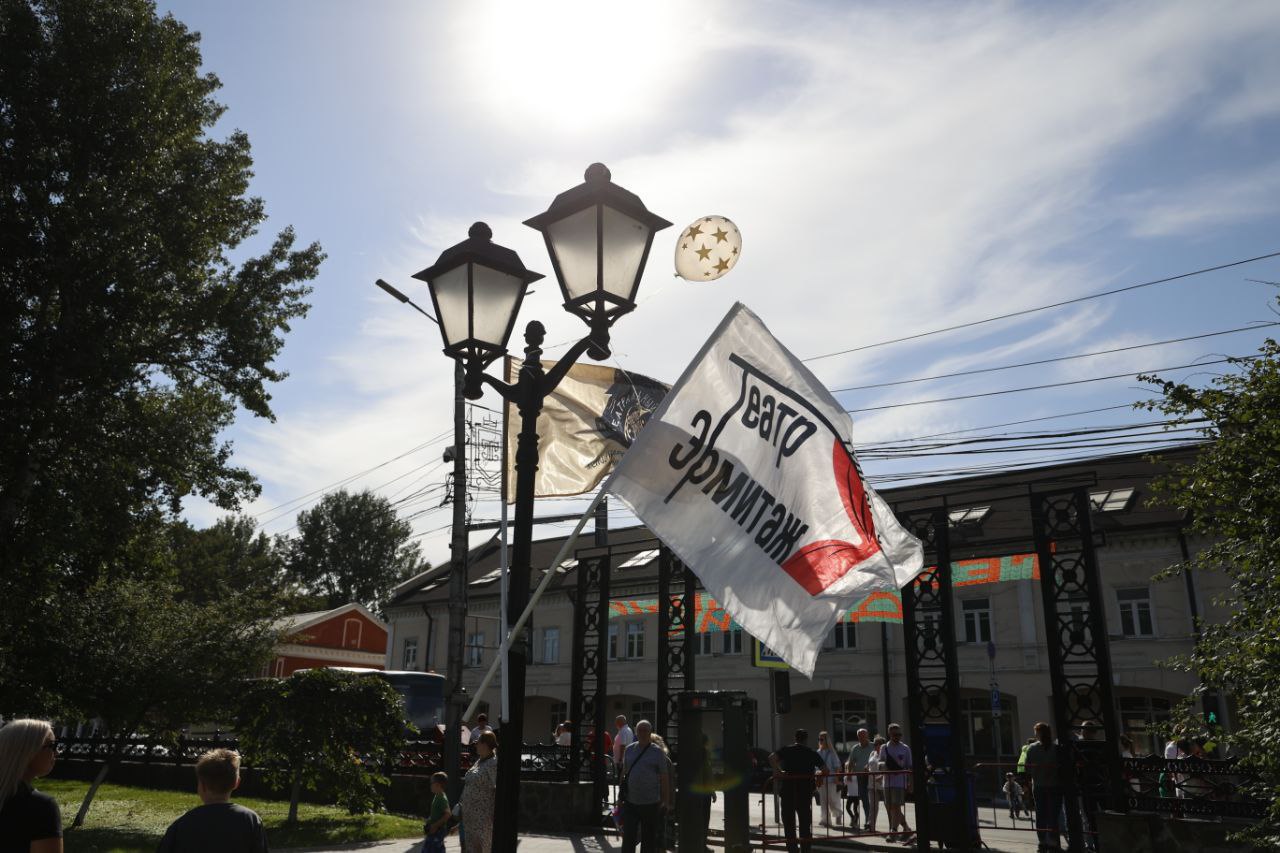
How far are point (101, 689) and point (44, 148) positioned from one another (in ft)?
36.2

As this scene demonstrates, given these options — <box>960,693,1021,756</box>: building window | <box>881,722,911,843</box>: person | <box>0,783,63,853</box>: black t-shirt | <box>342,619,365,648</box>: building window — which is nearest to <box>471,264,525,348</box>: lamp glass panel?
<box>0,783,63,853</box>: black t-shirt

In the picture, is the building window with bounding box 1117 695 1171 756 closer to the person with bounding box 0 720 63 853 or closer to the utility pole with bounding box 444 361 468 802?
the utility pole with bounding box 444 361 468 802

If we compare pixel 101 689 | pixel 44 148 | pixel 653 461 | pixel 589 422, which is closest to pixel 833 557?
pixel 653 461

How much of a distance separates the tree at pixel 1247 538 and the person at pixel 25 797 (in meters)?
8.23

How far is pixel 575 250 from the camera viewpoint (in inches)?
245

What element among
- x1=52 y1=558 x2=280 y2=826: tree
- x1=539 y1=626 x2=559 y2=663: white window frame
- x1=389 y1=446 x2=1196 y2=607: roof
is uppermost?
x1=389 y1=446 x2=1196 y2=607: roof

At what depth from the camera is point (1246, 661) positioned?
805 cm

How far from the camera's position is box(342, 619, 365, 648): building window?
191ft

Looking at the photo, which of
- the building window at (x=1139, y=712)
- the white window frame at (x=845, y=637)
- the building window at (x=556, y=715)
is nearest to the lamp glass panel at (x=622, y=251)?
the building window at (x=1139, y=712)

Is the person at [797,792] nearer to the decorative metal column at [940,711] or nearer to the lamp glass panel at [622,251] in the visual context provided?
the decorative metal column at [940,711]

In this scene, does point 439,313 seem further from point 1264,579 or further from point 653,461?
point 1264,579

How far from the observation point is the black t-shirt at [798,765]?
1391 cm

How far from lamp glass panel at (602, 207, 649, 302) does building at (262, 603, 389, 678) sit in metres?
49.7

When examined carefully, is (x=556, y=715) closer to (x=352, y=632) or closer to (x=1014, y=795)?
(x=352, y=632)
